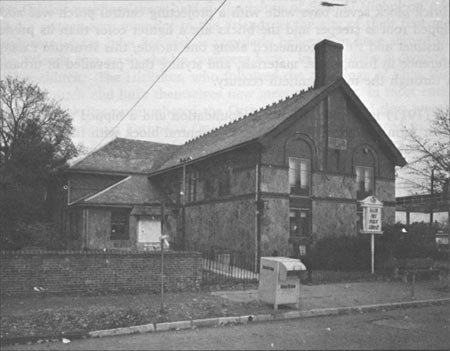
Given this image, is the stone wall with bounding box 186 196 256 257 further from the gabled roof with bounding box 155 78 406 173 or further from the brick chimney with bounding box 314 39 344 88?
the brick chimney with bounding box 314 39 344 88

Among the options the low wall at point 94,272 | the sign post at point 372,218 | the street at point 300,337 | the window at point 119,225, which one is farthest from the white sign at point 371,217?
the window at point 119,225

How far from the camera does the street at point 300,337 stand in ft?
26.5

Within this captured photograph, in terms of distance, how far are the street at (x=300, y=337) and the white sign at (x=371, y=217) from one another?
368 inches

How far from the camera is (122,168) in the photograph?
36000 mm

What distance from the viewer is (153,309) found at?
11141 mm

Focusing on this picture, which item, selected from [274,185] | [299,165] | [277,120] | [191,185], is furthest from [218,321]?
[191,185]

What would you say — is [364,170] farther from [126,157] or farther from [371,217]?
[126,157]

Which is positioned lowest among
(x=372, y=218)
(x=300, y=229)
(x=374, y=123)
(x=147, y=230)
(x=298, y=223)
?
(x=147, y=230)

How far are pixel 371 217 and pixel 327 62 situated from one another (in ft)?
34.2

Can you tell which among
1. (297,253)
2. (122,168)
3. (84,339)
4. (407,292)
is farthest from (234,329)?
(122,168)

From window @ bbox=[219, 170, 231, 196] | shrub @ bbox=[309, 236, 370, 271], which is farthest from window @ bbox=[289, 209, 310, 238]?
window @ bbox=[219, 170, 231, 196]

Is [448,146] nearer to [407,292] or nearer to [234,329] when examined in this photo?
[407,292]

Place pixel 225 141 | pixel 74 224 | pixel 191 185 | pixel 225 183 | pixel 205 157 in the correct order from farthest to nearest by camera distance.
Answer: pixel 74 224 → pixel 191 185 → pixel 225 141 → pixel 205 157 → pixel 225 183

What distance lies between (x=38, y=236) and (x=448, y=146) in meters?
25.9
